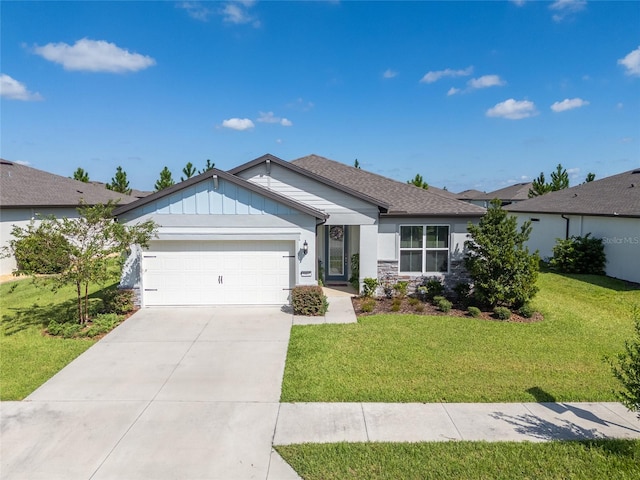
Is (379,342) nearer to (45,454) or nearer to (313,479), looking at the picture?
(313,479)

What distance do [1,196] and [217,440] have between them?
1823 cm

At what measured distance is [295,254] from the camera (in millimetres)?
11789

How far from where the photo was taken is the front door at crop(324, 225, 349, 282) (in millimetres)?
15141

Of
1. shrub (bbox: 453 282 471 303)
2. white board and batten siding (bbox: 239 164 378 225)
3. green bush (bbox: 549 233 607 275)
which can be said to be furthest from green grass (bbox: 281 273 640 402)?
green bush (bbox: 549 233 607 275)

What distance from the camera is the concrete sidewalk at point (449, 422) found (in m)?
5.29

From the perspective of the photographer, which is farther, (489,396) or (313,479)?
(489,396)

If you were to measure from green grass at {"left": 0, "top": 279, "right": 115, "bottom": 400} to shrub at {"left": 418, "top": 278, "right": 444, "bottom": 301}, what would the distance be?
9688 millimetres

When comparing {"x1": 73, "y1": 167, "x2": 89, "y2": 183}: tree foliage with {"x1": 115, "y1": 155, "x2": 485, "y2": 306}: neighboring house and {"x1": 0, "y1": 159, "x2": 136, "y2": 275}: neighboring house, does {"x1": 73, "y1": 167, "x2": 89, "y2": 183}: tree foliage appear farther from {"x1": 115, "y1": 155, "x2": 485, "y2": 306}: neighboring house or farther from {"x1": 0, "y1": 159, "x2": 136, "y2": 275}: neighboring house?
{"x1": 115, "y1": 155, "x2": 485, "y2": 306}: neighboring house

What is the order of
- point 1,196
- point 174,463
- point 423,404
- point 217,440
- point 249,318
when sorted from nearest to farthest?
point 174,463, point 217,440, point 423,404, point 249,318, point 1,196

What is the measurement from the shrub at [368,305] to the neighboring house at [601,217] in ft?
36.0

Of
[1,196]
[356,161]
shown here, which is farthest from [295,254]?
[356,161]

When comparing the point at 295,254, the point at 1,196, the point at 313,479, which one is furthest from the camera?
the point at 1,196

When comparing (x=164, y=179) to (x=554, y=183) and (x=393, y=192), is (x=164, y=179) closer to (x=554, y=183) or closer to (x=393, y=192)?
(x=393, y=192)

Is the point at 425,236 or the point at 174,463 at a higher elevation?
the point at 425,236
